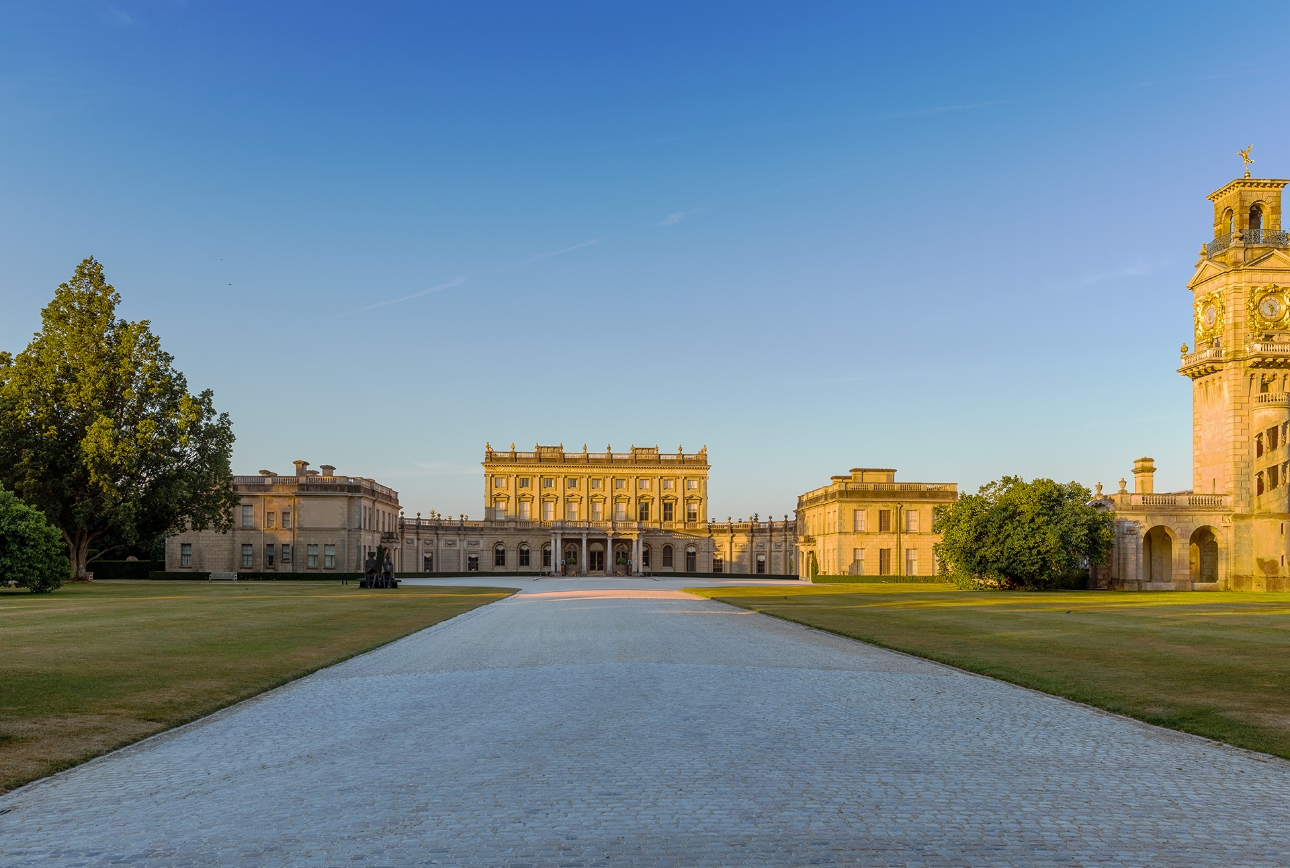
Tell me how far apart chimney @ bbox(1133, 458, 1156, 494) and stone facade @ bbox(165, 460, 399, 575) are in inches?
2305

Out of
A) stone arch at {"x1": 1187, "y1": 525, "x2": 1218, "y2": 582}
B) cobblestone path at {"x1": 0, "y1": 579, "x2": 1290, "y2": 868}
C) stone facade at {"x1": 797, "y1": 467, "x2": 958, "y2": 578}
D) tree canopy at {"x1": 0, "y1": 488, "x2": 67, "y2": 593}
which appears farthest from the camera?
stone facade at {"x1": 797, "y1": 467, "x2": 958, "y2": 578}

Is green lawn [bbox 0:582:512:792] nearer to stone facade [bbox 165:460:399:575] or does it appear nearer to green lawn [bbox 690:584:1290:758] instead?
green lawn [bbox 690:584:1290:758]

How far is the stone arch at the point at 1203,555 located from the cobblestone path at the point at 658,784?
2191 inches

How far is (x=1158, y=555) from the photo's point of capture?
62562 mm

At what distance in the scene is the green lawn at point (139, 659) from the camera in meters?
10.5

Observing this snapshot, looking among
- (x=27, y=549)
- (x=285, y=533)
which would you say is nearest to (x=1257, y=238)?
(x=27, y=549)

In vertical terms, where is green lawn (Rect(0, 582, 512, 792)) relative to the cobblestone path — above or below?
below

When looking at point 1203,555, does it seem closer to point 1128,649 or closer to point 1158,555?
point 1158,555

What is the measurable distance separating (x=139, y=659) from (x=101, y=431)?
3499 centimetres

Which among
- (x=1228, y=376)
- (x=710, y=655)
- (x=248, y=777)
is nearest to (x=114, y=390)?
(x=710, y=655)

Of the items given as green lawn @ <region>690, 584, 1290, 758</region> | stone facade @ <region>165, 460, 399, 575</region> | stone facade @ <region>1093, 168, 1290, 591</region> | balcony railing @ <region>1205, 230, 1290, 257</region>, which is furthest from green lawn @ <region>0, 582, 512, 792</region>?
balcony railing @ <region>1205, 230, 1290, 257</region>

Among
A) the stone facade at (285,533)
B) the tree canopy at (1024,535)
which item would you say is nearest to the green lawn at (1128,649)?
the tree canopy at (1024,535)

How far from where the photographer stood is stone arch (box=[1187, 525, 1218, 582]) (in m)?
61.4

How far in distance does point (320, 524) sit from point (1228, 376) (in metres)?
65.5
